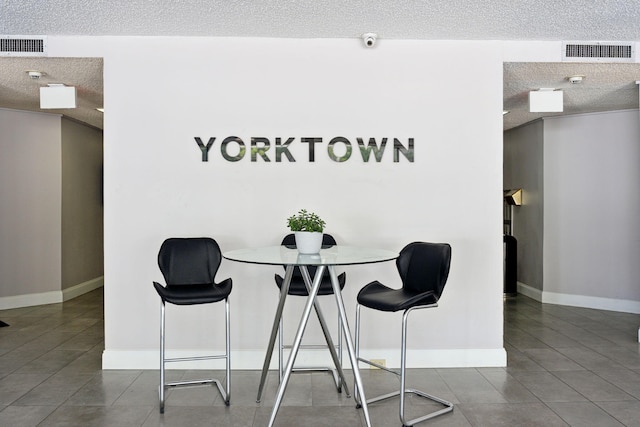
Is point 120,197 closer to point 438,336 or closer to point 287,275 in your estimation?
point 287,275

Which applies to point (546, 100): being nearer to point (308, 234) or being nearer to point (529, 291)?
point (308, 234)

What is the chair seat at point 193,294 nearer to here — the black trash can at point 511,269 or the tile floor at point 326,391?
the tile floor at point 326,391

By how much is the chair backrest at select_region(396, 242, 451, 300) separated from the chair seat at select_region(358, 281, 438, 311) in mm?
85

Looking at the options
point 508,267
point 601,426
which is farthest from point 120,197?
Result: point 508,267

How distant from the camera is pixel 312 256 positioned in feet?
10.6

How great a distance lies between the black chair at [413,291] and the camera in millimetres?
3227

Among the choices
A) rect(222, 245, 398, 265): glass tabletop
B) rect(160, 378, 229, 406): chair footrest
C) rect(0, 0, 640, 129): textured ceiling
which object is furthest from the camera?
rect(0, 0, 640, 129): textured ceiling

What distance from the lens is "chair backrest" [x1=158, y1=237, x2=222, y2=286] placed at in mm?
3961

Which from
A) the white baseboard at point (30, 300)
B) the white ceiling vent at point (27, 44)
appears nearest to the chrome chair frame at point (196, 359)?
the white ceiling vent at point (27, 44)

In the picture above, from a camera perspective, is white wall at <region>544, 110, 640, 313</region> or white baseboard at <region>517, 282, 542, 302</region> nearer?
white wall at <region>544, 110, 640, 313</region>

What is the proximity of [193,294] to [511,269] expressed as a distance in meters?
5.71

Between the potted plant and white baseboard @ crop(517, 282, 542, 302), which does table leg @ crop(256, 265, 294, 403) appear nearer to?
the potted plant

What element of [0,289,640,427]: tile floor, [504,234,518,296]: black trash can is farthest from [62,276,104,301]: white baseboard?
[504,234,518,296]: black trash can

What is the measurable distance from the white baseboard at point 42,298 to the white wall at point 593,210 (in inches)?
261
